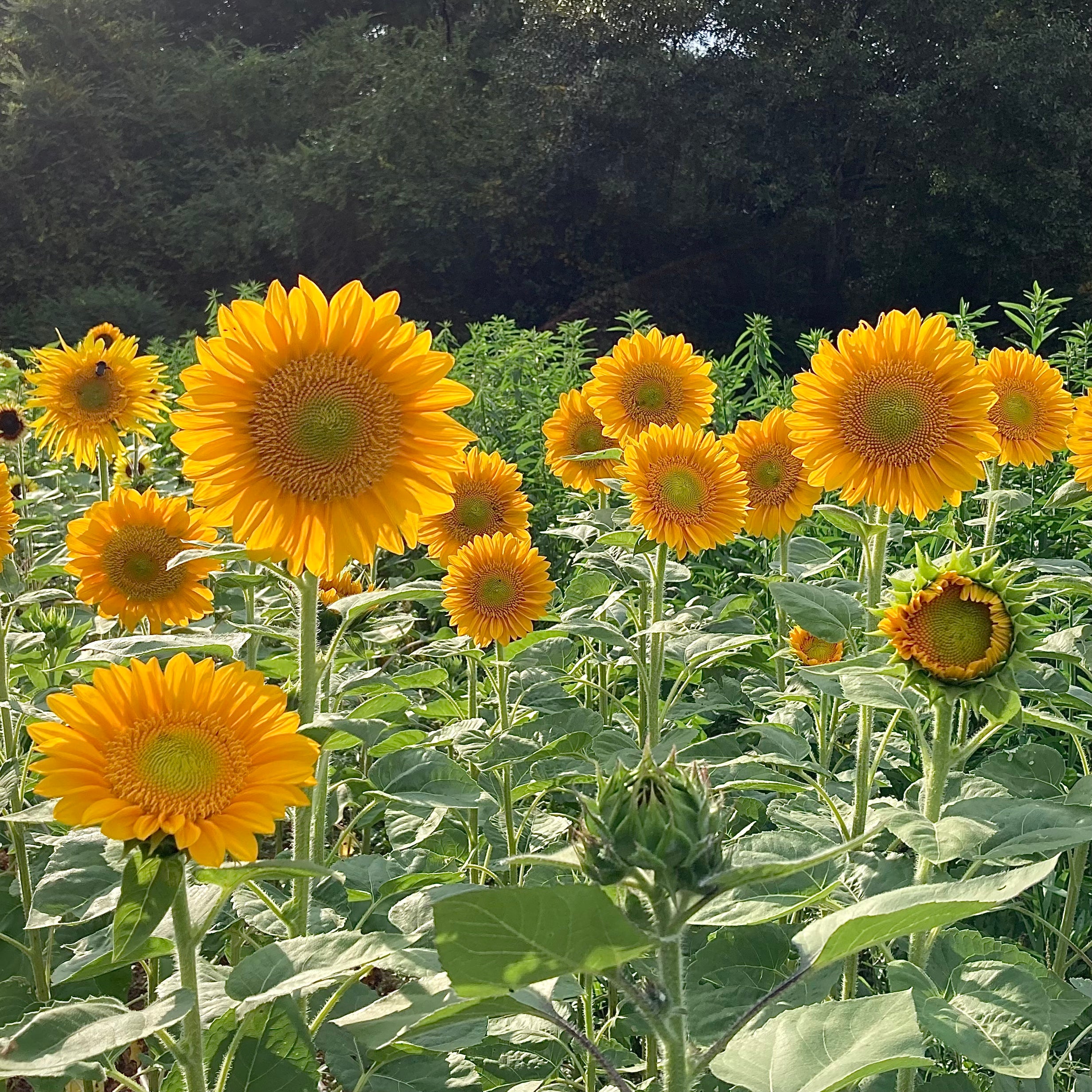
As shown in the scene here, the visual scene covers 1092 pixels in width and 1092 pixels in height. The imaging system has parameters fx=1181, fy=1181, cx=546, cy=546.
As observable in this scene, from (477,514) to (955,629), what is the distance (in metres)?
1.04

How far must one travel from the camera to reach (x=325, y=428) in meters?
1.20

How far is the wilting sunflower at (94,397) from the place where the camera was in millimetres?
2416

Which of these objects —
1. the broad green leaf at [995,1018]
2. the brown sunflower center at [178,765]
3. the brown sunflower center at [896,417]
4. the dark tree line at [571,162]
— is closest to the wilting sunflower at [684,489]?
the brown sunflower center at [896,417]

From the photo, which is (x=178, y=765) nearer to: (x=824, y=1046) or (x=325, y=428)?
(x=325, y=428)

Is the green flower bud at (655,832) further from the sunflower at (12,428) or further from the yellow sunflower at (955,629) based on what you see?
the sunflower at (12,428)

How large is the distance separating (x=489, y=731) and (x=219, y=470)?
0.74 meters

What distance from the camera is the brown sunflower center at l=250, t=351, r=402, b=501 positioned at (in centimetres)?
119

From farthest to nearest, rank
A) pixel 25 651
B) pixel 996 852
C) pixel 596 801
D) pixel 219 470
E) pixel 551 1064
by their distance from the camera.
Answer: pixel 25 651 < pixel 551 1064 < pixel 219 470 < pixel 996 852 < pixel 596 801

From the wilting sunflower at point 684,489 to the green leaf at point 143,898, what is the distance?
3.40 feet

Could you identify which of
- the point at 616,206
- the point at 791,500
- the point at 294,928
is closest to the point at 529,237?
the point at 616,206

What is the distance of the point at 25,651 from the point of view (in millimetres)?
1940

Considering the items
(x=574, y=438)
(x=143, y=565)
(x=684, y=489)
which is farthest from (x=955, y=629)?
(x=574, y=438)

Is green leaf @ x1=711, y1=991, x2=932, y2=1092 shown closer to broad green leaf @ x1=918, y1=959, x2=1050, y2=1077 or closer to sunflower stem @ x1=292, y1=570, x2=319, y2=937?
broad green leaf @ x1=918, y1=959, x2=1050, y2=1077

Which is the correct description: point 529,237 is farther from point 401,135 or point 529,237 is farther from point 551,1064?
point 551,1064
